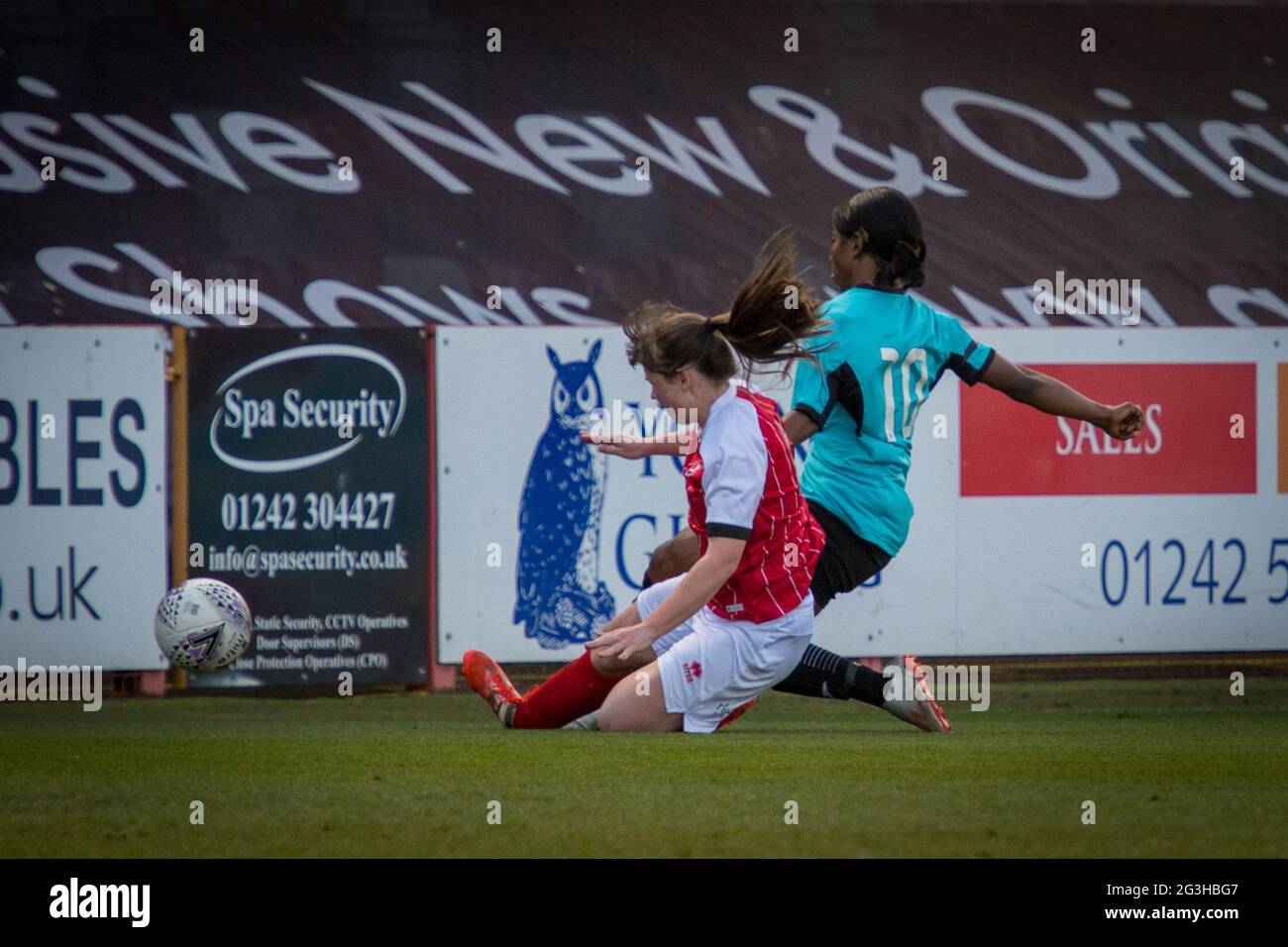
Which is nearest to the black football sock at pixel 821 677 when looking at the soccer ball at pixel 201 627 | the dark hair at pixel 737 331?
the dark hair at pixel 737 331

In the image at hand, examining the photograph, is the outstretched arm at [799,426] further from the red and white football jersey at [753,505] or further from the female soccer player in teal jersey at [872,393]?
the red and white football jersey at [753,505]

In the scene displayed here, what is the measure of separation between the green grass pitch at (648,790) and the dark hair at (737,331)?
117cm

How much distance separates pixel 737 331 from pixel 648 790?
1530mm

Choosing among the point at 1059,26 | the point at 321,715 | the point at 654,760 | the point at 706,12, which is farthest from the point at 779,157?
the point at 654,760

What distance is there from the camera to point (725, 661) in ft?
18.4

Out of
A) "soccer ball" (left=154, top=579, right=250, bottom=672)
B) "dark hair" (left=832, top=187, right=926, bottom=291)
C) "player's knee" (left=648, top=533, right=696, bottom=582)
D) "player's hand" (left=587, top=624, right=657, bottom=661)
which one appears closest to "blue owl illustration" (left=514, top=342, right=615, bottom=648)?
"soccer ball" (left=154, top=579, right=250, bottom=672)

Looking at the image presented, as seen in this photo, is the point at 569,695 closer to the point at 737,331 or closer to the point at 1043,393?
the point at 737,331

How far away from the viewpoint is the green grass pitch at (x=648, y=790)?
374 centimetres

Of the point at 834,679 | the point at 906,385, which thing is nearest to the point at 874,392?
the point at 906,385

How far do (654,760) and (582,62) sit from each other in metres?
7.44

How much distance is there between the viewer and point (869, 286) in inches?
242

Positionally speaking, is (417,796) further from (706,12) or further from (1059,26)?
(1059,26)

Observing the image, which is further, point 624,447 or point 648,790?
point 624,447
